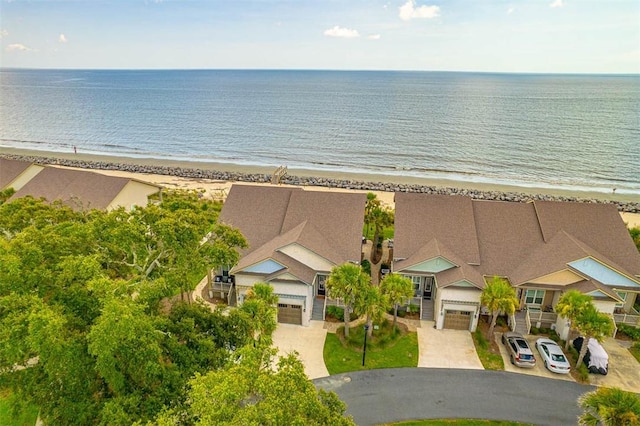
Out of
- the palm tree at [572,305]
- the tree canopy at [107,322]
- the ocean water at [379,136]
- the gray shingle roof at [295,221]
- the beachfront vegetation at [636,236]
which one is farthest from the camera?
the ocean water at [379,136]

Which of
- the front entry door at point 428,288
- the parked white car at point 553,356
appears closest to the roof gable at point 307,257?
the front entry door at point 428,288

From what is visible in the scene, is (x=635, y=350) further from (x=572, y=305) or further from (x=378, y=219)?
(x=378, y=219)

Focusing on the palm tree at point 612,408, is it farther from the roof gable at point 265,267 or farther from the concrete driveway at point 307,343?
the roof gable at point 265,267

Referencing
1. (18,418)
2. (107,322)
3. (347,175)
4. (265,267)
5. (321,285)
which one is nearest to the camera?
(107,322)

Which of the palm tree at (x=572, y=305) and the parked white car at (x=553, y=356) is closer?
the palm tree at (x=572, y=305)

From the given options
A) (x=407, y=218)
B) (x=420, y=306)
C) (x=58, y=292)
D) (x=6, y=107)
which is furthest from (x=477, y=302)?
(x=6, y=107)

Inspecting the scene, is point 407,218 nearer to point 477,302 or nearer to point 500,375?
point 477,302

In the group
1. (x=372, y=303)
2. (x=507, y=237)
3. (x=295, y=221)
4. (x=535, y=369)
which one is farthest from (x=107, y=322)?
(x=507, y=237)
